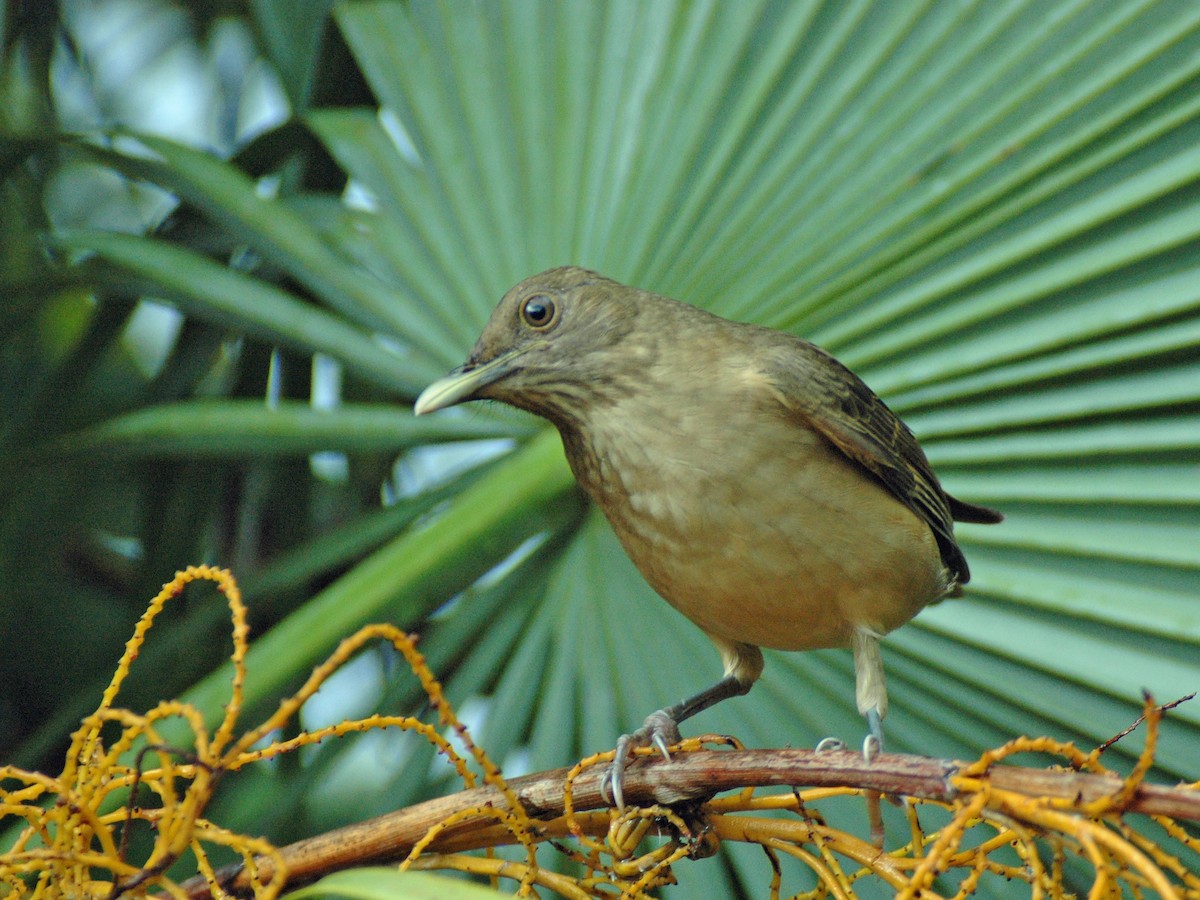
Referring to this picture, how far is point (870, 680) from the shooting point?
252 cm

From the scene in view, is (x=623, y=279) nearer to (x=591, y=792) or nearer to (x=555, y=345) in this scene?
(x=555, y=345)

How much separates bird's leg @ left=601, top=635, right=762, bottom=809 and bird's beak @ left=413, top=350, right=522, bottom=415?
0.79 meters

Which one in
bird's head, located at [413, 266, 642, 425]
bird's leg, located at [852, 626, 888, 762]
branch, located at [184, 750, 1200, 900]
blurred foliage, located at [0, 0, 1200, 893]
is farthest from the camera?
bird's head, located at [413, 266, 642, 425]

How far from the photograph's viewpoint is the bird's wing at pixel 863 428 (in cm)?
266

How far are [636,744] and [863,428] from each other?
89 cm

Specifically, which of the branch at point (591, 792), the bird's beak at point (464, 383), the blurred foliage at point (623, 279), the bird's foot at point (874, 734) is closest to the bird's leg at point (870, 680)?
the bird's foot at point (874, 734)

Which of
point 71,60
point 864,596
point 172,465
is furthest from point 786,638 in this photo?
point 71,60

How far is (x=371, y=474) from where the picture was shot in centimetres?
377

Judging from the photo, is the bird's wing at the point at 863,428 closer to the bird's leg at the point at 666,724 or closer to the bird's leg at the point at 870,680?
the bird's leg at the point at 870,680

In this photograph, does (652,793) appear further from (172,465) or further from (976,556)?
(172,465)

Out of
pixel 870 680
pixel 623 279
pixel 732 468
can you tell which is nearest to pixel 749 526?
pixel 732 468

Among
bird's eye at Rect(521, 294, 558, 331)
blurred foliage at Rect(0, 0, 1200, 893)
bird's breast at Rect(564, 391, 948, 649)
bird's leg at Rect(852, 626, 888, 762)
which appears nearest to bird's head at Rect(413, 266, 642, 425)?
bird's eye at Rect(521, 294, 558, 331)

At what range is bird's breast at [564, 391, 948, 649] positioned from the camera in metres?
2.48

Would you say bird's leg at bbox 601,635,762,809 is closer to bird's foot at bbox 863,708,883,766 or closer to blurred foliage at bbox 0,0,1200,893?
blurred foliage at bbox 0,0,1200,893
